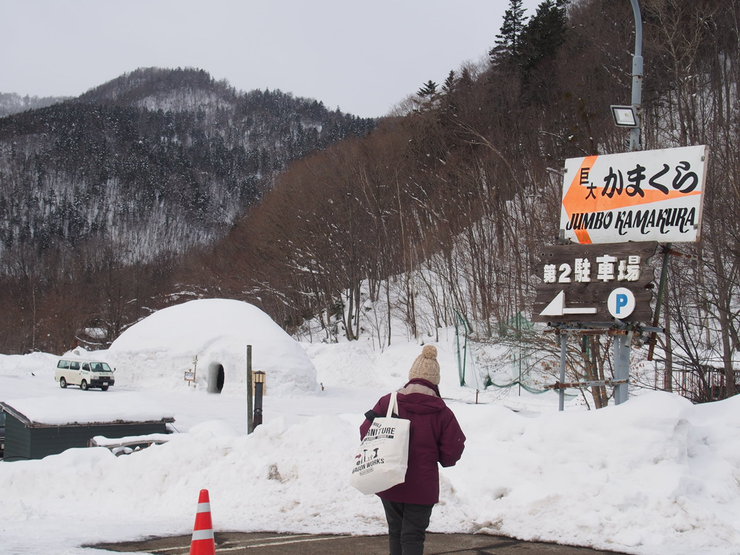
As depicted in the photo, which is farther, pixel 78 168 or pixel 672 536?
pixel 78 168

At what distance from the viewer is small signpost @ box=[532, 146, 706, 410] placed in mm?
9234

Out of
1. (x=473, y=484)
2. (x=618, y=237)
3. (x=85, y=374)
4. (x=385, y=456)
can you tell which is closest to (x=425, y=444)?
(x=385, y=456)

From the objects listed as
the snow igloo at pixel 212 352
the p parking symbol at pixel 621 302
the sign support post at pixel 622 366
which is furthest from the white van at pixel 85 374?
the p parking symbol at pixel 621 302

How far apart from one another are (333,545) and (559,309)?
4427mm

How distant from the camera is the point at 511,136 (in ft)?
137

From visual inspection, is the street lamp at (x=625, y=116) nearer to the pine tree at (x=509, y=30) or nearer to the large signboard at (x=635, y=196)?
the large signboard at (x=635, y=196)

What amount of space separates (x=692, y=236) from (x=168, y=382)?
3089 centimetres

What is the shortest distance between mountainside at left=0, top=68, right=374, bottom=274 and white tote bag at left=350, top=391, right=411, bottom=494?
132 metres

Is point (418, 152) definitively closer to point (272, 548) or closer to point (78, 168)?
point (272, 548)

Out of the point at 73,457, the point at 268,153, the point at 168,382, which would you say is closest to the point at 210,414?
the point at 168,382

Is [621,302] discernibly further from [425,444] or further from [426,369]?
[425,444]

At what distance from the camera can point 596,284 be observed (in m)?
9.56

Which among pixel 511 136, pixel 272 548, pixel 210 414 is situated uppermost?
pixel 511 136

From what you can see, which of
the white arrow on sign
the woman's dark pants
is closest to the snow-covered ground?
the white arrow on sign
